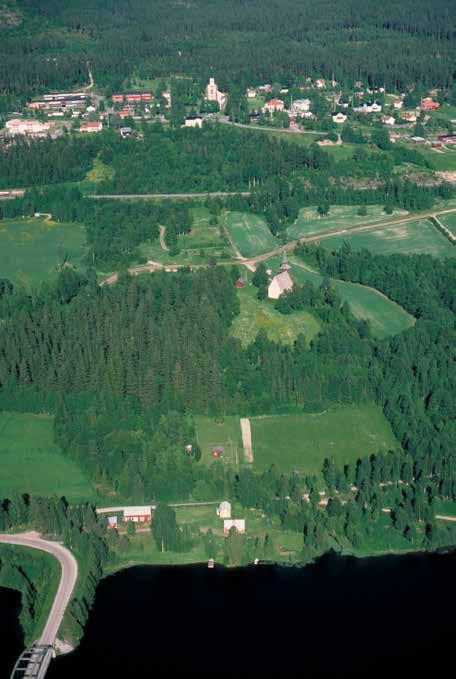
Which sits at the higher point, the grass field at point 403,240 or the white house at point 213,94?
the grass field at point 403,240

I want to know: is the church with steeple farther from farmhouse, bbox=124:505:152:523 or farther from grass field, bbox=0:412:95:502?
farmhouse, bbox=124:505:152:523

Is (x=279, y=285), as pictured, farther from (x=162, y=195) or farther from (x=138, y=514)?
(x=162, y=195)

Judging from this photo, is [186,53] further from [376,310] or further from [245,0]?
[376,310]

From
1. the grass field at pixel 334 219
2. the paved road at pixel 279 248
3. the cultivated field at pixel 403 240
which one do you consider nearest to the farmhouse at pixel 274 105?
the grass field at pixel 334 219

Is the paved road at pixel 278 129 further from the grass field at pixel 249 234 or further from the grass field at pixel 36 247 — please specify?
the grass field at pixel 36 247

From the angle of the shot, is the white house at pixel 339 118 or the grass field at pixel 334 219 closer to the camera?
the grass field at pixel 334 219

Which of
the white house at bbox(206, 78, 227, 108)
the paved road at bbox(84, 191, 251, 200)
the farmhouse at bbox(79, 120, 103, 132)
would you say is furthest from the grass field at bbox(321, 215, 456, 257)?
the white house at bbox(206, 78, 227, 108)

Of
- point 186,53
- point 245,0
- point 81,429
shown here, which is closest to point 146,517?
point 81,429
